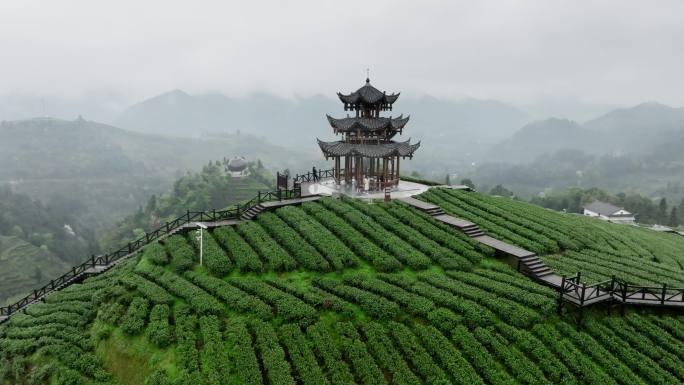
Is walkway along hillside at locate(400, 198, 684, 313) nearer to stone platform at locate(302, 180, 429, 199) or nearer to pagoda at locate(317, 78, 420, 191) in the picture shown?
stone platform at locate(302, 180, 429, 199)

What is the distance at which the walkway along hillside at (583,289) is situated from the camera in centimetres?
1853

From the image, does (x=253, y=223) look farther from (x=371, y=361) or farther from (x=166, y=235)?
(x=371, y=361)

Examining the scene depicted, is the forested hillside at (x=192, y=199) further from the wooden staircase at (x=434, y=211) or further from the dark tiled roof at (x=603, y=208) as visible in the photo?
the wooden staircase at (x=434, y=211)

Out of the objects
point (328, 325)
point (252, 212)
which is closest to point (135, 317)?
point (328, 325)

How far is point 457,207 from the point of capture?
102ft

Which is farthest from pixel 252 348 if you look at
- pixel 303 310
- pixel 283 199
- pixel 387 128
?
pixel 387 128

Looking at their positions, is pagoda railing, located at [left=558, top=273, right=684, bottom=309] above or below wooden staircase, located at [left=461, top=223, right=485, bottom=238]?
below

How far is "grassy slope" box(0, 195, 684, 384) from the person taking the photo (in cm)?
1605

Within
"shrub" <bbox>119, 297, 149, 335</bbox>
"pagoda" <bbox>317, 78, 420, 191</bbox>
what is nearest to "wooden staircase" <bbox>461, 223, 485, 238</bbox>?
"pagoda" <bbox>317, 78, 420, 191</bbox>

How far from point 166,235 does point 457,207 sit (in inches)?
765

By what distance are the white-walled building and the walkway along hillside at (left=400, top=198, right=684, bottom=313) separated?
5844 cm

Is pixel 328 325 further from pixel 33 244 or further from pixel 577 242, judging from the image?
pixel 33 244

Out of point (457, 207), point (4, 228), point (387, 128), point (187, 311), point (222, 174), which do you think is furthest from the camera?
point (222, 174)

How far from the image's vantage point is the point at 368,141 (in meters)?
34.7
